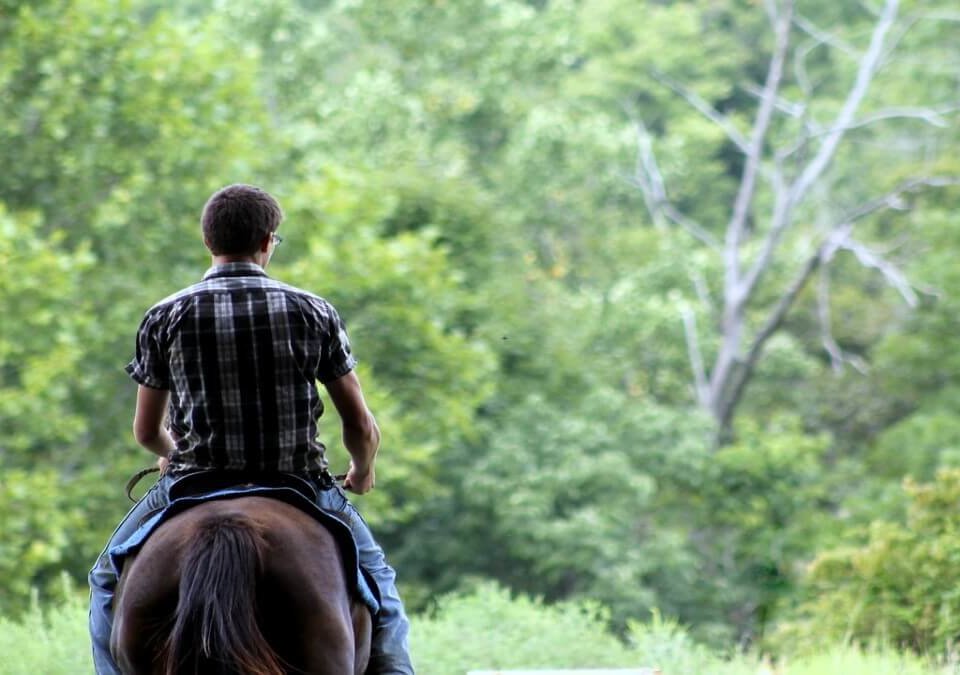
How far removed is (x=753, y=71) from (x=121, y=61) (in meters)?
28.8

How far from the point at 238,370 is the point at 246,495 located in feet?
0.99

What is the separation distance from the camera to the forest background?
15.4 metres

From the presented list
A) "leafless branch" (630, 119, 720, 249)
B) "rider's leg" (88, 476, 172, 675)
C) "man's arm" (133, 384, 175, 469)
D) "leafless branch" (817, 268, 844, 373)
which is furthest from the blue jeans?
"leafless branch" (630, 119, 720, 249)

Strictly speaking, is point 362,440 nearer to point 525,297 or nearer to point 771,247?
point 525,297

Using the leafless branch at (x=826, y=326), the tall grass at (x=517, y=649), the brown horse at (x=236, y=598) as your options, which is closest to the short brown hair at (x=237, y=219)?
the brown horse at (x=236, y=598)

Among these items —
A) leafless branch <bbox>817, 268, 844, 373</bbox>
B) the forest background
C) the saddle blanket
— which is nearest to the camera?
the saddle blanket

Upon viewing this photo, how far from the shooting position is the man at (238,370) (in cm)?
358

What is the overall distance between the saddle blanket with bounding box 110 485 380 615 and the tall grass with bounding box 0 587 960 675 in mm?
2469

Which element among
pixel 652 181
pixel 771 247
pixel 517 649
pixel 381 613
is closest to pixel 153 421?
pixel 381 613

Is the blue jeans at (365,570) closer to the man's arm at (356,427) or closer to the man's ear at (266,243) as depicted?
the man's arm at (356,427)

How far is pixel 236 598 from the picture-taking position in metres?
3.26

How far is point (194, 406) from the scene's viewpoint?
142 inches

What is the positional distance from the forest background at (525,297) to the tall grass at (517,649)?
32 centimetres

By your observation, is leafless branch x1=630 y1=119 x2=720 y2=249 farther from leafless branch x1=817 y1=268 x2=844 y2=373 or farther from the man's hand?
the man's hand
